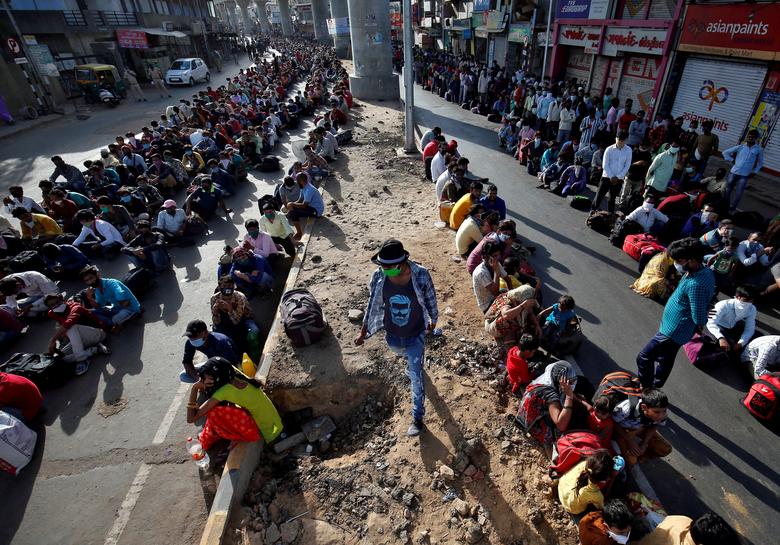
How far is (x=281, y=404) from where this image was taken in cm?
518

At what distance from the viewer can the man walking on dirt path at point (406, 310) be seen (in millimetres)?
3934

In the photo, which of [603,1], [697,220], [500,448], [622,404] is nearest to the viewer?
[622,404]

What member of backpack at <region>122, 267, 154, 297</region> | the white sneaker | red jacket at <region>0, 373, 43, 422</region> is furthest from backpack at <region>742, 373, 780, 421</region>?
backpack at <region>122, 267, 154, 297</region>

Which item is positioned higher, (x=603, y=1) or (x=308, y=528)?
(x=603, y=1)

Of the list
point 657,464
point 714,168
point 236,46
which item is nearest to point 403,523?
point 657,464

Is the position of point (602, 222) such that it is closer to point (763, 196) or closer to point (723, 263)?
point (723, 263)

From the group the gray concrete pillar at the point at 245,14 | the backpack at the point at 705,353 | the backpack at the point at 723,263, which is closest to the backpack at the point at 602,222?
the backpack at the point at 723,263

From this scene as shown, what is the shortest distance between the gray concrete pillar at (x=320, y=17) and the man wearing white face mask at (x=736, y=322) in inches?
2857

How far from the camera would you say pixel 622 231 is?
25.8 feet

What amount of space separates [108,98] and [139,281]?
83.0 ft

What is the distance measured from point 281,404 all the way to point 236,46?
68286mm

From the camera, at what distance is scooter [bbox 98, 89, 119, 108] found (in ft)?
84.0

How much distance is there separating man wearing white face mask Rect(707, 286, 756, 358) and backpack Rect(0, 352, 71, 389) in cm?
880

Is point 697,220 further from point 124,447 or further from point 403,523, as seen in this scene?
point 124,447
